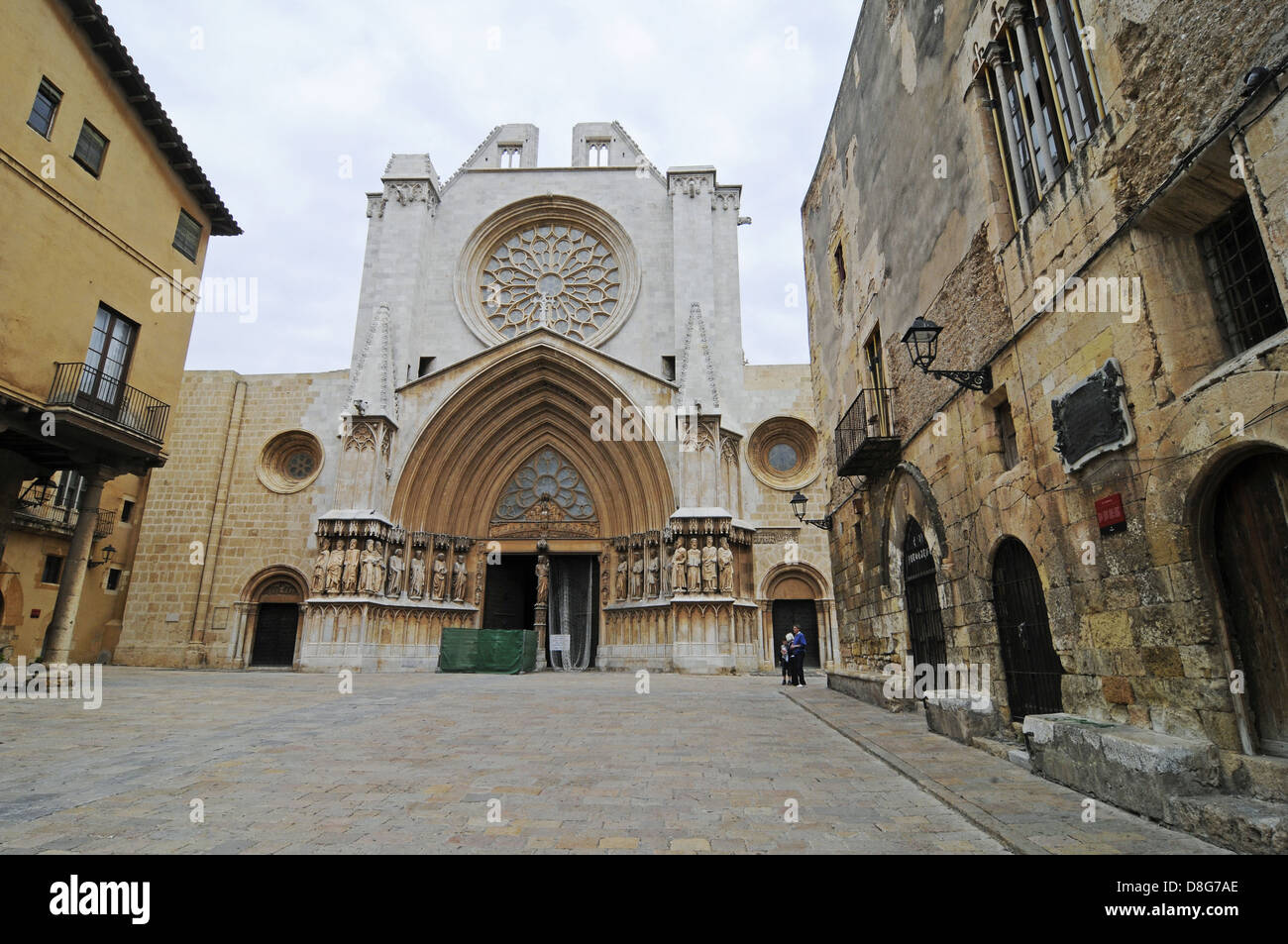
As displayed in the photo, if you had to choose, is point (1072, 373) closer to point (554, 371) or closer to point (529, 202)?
point (554, 371)

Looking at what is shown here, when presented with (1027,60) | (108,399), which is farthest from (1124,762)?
(108,399)

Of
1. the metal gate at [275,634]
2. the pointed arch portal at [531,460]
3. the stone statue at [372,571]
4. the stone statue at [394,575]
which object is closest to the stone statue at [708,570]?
the pointed arch portal at [531,460]

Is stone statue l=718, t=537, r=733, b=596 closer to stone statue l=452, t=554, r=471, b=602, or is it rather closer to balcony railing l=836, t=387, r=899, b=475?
balcony railing l=836, t=387, r=899, b=475

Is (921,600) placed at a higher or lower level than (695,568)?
lower

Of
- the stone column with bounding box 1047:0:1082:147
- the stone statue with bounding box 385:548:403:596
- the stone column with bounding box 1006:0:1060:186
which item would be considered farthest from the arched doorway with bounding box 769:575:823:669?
the stone column with bounding box 1047:0:1082:147

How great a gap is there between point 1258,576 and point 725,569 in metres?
15.4

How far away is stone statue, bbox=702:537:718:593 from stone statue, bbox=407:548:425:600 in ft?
29.3

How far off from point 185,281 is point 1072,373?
766 inches

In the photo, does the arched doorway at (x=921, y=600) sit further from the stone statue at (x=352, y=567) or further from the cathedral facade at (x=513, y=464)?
the stone statue at (x=352, y=567)

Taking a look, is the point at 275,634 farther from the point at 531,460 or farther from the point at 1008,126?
the point at 1008,126

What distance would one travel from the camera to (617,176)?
26.6 m

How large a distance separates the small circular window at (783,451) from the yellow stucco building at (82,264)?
1756 cm

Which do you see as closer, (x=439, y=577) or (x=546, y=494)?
(x=439, y=577)

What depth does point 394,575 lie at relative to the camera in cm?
2008
